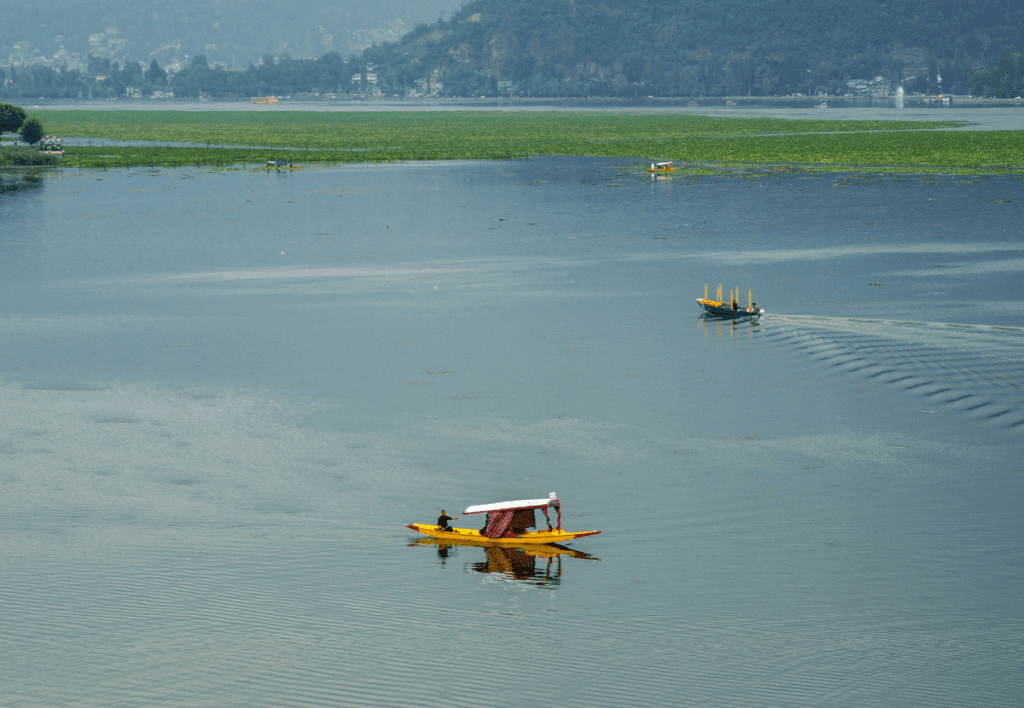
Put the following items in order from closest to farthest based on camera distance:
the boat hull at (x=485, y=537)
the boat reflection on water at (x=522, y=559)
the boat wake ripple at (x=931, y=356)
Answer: the boat reflection on water at (x=522, y=559) < the boat hull at (x=485, y=537) < the boat wake ripple at (x=931, y=356)

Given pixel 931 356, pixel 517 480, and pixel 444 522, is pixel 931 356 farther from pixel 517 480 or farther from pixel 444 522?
pixel 444 522

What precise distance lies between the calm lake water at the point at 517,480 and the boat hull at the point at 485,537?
486 mm

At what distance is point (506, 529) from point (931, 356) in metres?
27.1

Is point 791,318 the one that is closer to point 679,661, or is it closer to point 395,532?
point 395,532

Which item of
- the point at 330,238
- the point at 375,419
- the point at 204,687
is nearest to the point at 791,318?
the point at 375,419

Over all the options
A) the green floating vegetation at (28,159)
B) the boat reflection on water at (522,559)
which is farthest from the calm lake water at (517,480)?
the green floating vegetation at (28,159)

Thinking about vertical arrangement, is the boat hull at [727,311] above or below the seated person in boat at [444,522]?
above

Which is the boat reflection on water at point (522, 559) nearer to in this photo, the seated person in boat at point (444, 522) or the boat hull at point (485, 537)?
the boat hull at point (485, 537)

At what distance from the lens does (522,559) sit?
111 feet

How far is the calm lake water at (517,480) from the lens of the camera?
88.6 ft

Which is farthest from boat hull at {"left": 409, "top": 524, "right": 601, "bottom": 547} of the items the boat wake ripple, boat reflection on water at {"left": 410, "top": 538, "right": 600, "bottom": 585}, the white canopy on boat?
the boat wake ripple

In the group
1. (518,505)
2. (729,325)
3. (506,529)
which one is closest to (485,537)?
(506,529)

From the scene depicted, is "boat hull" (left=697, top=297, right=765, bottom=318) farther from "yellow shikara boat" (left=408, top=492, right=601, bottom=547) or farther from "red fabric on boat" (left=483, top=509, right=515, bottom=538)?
"red fabric on boat" (left=483, top=509, right=515, bottom=538)

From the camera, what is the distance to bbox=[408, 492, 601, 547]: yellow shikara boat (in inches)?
1340
